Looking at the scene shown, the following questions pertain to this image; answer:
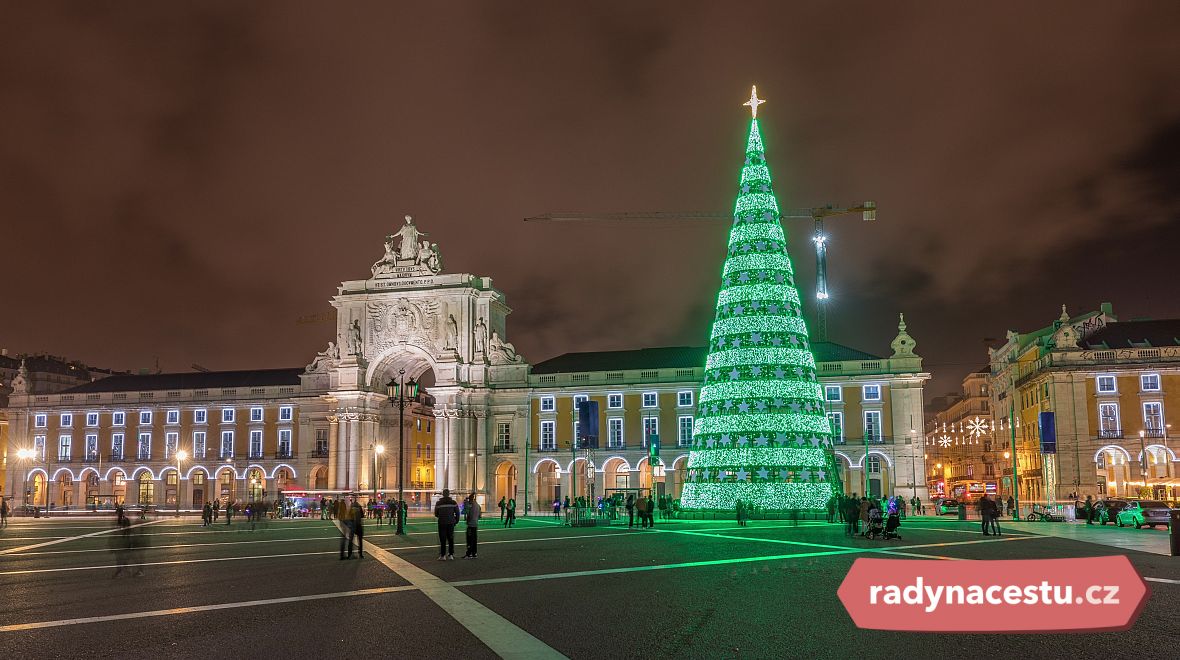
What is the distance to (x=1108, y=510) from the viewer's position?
1673 inches

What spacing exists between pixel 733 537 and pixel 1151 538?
13377 mm

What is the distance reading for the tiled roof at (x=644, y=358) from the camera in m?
76.1

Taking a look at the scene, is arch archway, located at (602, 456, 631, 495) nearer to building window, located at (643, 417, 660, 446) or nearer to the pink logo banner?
building window, located at (643, 417, 660, 446)

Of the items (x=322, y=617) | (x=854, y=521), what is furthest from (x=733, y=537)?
(x=322, y=617)

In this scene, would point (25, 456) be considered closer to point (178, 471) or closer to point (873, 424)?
point (178, 471)

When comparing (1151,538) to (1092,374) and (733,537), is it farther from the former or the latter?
(1092,374)

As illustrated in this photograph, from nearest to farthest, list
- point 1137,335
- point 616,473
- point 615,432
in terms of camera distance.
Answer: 1. point 1137,335
2. point 616,473
3. point 615,432

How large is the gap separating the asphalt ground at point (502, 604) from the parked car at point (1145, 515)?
49.0 feet

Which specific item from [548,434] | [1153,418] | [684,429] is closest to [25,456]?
[548,434]

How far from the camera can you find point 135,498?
286 feet

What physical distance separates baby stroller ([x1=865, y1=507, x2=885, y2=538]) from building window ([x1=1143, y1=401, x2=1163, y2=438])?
45.4 metres

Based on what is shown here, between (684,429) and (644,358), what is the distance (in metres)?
8.66

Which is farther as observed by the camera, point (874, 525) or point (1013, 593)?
point (874, 525)

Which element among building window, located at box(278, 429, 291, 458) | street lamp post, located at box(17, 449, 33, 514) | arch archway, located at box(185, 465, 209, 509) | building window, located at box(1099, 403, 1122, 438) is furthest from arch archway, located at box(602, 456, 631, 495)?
street lamp post, located at box(17, 449, 33, 514)
